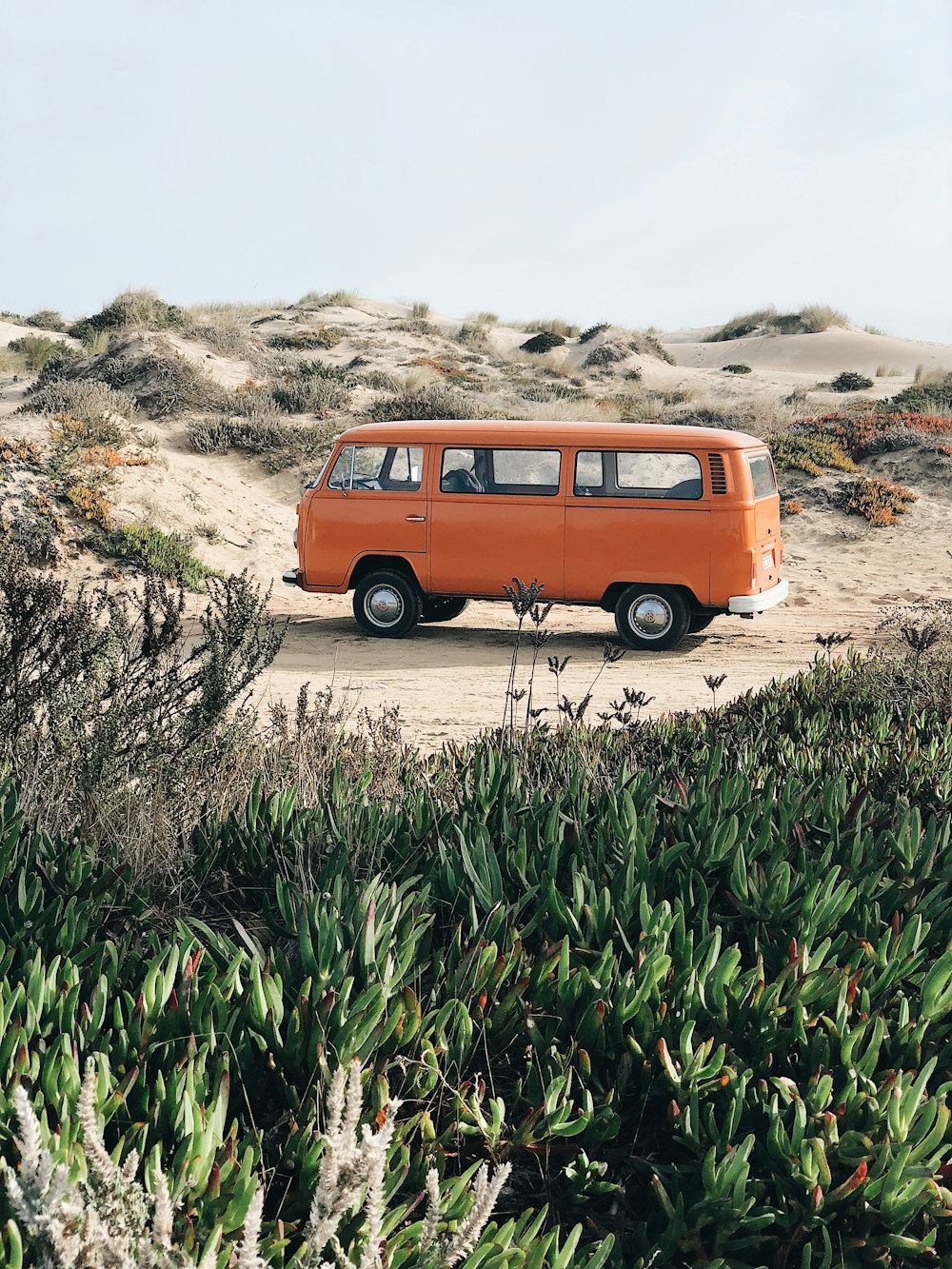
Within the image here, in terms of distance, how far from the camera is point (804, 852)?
→ 3.32 m

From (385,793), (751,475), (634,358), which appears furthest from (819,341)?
(385,793)

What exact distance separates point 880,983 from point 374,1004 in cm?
120

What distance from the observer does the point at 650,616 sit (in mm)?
11203

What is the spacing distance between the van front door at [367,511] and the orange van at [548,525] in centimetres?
1

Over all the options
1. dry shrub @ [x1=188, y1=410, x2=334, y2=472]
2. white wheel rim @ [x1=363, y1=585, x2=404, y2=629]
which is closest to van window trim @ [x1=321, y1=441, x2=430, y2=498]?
white wheel rim @ [x1=363, y1=585, x2=404, y2=629]

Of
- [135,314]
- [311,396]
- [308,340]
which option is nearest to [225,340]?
[135,314]

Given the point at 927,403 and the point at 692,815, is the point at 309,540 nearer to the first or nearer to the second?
the point at 692,815

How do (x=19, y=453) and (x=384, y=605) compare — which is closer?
(x=384, y=605)

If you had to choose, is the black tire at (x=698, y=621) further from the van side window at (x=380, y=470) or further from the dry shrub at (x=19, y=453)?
the dry shrub at (x=19, y=453)

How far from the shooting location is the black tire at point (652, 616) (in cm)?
1108

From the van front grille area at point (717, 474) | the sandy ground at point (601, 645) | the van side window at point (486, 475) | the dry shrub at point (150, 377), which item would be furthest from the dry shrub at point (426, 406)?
the van front grille area at point (717, 474)

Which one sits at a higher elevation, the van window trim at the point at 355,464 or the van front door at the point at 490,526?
the van window trim at the point at 355,464

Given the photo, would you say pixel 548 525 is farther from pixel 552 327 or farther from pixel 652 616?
pixel 552 327

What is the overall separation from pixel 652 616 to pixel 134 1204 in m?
9.90
